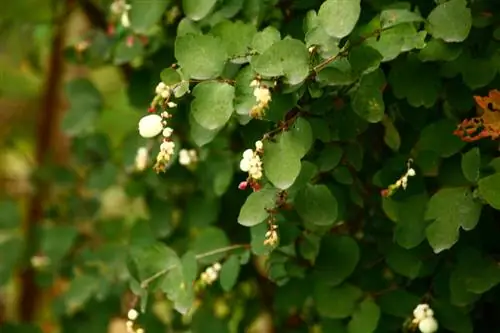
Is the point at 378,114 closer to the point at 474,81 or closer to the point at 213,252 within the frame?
the point at 474,81

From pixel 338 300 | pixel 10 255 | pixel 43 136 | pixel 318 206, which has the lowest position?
pixel 43 136

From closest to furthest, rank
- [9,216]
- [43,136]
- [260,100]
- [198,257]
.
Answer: [260,100] < [198,257] < [9,216] < [43,136]

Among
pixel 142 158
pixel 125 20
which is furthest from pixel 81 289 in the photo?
pixel 125 20

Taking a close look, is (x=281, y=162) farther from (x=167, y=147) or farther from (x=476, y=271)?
(x=476, y=271)

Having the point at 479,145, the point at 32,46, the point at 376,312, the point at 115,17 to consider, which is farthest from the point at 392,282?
the point at 32,46

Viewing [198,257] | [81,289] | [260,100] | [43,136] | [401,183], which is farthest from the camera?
[43,136]

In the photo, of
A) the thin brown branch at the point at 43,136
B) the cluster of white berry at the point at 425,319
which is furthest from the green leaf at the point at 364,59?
the thin brown branch at the point at 43,136

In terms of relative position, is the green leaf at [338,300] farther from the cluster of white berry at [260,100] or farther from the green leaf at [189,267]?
the cluster of white berry at [260,100]
